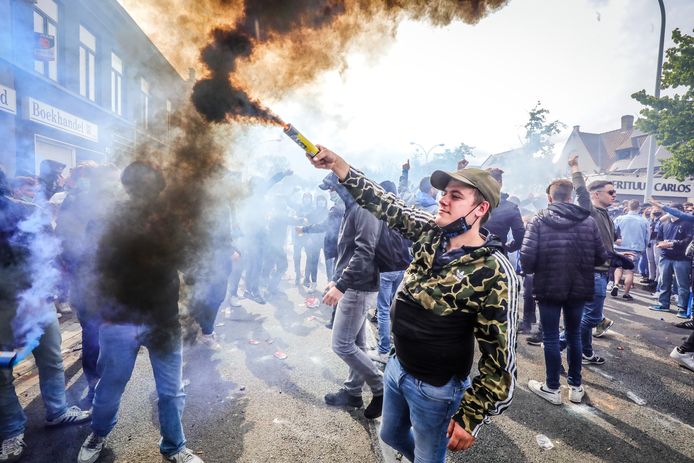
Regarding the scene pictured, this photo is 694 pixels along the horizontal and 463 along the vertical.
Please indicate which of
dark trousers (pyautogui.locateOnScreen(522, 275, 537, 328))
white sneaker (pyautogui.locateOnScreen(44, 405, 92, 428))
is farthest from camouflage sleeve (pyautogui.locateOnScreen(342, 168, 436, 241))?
dark trousers (pyautogui.locateOnScreen(522, 275, 537, 328))

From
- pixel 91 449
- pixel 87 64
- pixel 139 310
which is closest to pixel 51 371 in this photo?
pixel 91 449

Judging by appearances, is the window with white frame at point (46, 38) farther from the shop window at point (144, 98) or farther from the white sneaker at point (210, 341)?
the white sneaker at point (210, 341)

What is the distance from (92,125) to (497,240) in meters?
15.6

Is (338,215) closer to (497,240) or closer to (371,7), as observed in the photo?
(371,7)

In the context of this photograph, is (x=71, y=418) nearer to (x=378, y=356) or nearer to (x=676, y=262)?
(x=378, y=356)

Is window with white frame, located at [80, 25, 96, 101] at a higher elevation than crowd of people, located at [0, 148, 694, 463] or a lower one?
higher

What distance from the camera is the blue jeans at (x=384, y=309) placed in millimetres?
4730

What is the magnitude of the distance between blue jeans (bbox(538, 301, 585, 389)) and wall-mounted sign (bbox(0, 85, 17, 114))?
1287 centimetres

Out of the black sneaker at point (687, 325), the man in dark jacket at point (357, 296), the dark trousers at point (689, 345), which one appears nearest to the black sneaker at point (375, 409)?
the man in dark jacket at point (357, 296)

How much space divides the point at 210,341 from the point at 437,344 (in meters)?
4.30

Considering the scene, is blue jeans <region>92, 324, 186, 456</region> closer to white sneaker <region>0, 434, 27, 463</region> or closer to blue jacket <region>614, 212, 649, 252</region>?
white sneaker <region>0, 434, 27, 463</region>

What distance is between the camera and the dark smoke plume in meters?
3.24

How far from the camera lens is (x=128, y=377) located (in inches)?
105

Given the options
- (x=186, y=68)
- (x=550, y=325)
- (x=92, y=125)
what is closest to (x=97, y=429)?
(x=186, y=68)
